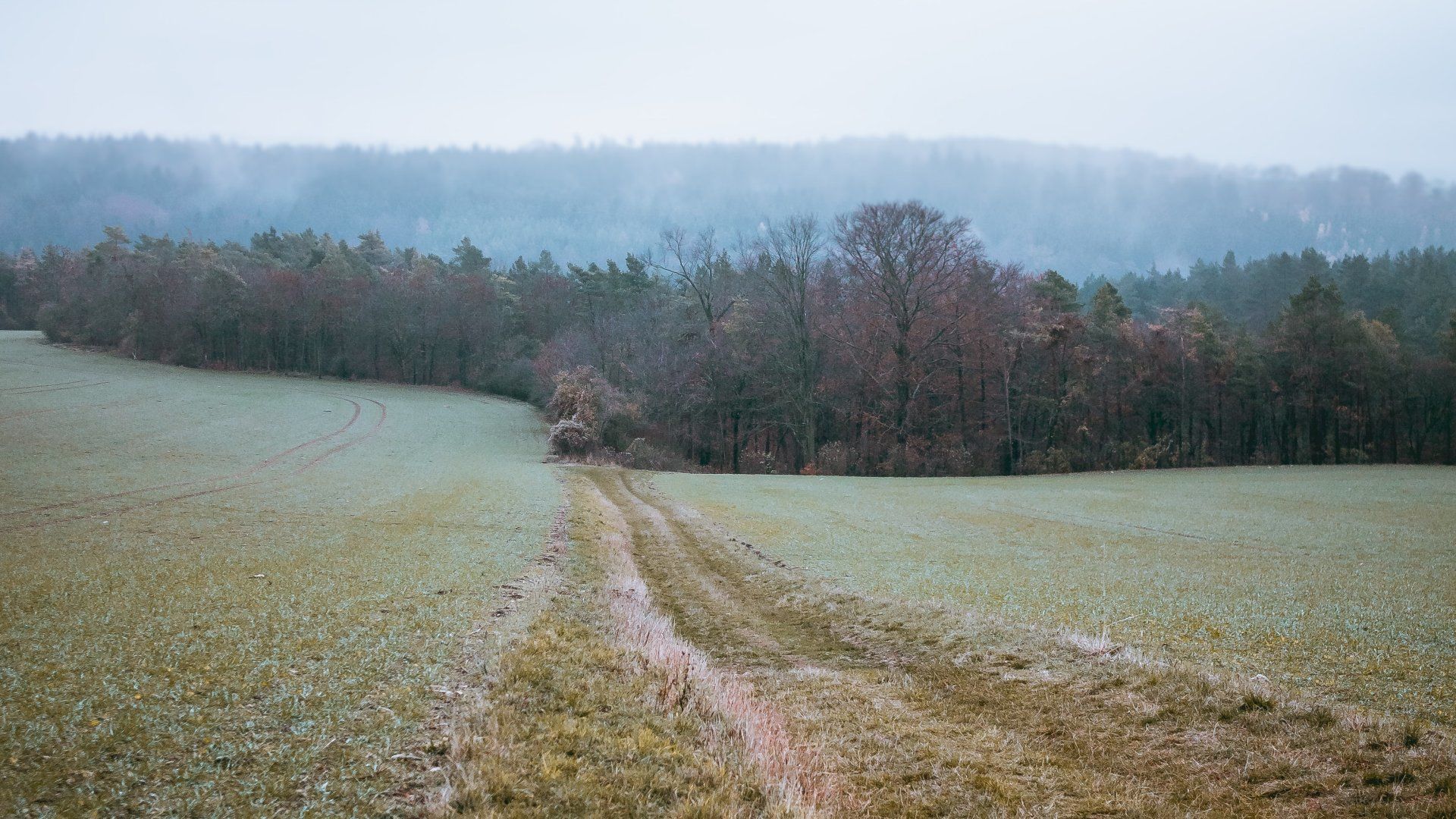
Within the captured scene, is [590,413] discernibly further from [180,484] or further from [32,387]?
[32,387]

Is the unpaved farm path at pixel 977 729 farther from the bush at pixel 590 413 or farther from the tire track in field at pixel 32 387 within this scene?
the tire track in field at pixel 32 387

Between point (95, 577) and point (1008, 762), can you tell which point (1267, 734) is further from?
point (95, 577)

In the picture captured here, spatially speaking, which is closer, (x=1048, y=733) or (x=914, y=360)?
(x=1048, y=733)

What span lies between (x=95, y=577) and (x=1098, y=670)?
14815mm

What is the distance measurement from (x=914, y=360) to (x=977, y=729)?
50228 millimetres

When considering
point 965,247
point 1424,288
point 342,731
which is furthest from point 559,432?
point 1424,288

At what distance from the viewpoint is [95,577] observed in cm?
1116

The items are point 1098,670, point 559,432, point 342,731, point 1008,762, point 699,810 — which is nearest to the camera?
point 699,810

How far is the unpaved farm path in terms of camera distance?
5672mm

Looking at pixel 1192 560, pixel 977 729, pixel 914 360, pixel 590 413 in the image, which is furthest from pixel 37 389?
pixel 1192 560

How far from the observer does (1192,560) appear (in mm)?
16328

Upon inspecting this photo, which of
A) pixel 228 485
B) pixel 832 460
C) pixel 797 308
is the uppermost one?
pixel 797 308

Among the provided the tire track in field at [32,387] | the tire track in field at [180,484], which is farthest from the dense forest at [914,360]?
the tire track in field at [32,387]

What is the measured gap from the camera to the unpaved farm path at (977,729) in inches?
223
